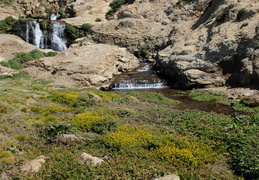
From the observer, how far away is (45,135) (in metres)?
10.4

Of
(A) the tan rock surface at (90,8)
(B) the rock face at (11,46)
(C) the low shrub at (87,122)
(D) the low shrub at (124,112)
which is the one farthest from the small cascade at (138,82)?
(A) the tan rock surface at (90,8)

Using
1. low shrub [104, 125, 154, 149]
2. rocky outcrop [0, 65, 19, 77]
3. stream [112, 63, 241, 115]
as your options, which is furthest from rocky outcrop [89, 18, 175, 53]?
low shrub [104, 125, 154, 149]

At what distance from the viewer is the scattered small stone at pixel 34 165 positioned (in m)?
7.21

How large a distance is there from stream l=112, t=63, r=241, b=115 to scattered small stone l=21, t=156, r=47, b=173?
13.7m

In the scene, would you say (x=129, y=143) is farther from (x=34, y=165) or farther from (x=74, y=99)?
(x=74, y=99)

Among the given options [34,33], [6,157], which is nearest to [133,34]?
[34,33]

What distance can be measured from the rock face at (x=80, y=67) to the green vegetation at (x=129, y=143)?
482 inches

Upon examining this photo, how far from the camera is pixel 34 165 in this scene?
7.48m

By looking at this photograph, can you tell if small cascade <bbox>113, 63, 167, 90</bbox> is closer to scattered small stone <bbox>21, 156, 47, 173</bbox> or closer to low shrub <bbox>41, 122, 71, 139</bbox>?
low shrub <bbox>41, 122, 71, 139</bbox>

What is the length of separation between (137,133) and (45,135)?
13.8 feet

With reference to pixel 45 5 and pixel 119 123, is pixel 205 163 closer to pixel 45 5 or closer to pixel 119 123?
pixel 119 123

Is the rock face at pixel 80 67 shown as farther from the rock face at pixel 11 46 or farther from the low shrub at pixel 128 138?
the low shrub at pixel 128 138

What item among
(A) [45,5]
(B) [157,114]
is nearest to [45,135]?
(B) [157,114]

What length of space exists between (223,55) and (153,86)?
30.6 ft
